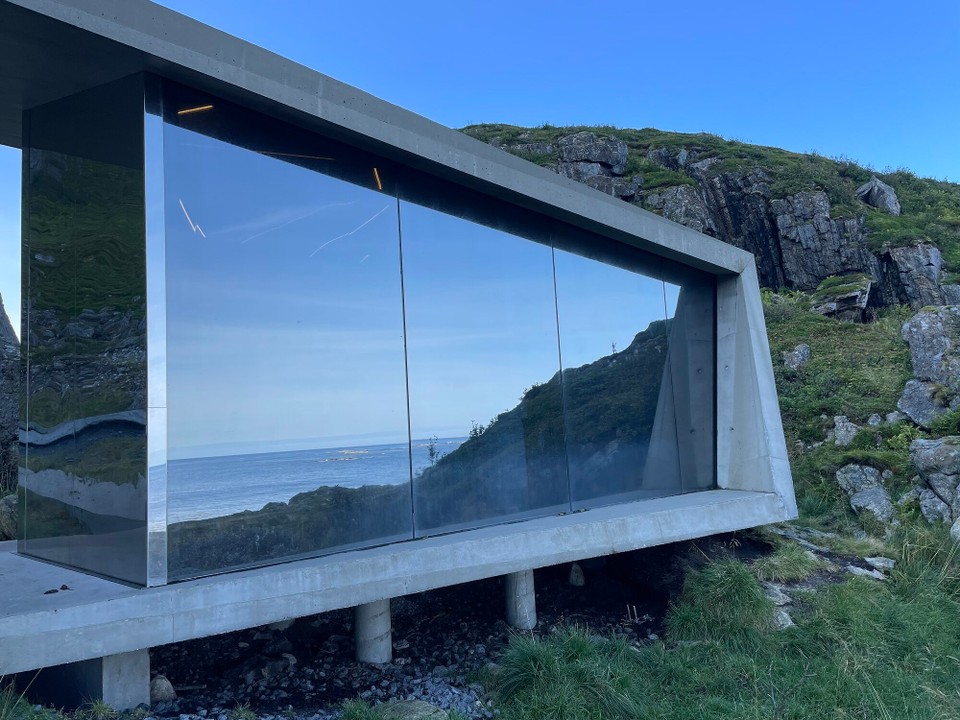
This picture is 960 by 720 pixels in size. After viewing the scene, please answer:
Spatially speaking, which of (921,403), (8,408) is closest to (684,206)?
(921,403)

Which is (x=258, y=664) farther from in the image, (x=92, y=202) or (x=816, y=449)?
(x=816, y=449)

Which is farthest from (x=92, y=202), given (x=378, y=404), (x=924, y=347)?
(x=924, y=347)

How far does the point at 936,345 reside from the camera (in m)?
12.6

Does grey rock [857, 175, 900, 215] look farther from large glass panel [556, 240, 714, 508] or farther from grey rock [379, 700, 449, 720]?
grey rock [379, 700, 449, 720]

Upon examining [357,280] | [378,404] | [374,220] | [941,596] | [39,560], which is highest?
[374,220]

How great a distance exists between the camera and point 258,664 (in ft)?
19.5

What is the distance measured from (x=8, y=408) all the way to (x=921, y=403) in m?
13.8

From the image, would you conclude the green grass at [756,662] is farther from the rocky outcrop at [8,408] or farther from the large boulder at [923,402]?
the rocky outcrop at [8,408]

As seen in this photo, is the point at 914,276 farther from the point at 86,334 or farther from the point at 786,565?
the point at 86,334

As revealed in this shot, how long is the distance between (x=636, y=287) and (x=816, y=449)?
223 inches

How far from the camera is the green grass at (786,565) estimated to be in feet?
25.2

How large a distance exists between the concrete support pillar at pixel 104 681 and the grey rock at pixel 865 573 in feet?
22.4

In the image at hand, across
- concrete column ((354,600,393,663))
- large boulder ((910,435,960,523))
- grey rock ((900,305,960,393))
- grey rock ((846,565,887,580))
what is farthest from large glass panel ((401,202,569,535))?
grey rock ((900,305,960,393))

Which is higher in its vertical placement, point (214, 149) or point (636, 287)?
point (214, 149)
